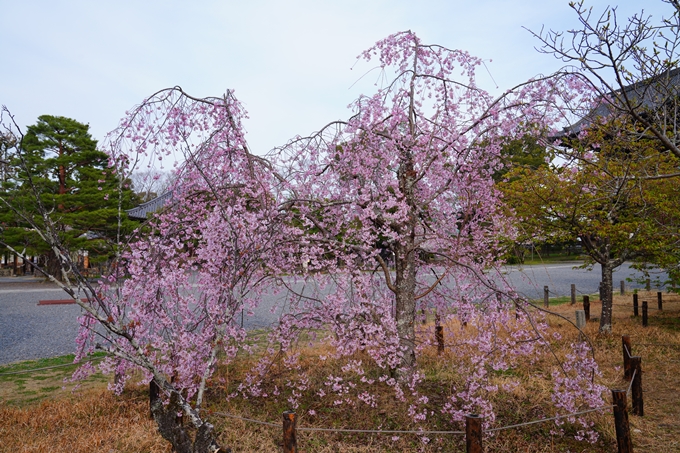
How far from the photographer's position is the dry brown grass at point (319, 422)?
4.55 meters

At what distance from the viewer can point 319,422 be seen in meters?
5.03

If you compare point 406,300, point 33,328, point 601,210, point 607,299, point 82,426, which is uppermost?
point 601,210

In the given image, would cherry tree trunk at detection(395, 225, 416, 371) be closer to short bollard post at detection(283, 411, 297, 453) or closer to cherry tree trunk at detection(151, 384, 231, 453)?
short bollard post at detection(283, 411, 297, 453)

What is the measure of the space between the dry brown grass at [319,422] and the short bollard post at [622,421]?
0.58m

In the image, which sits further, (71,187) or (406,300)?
(71,187)

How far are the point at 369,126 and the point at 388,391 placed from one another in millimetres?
3501

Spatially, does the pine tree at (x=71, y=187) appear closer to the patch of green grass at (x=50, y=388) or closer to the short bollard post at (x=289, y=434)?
the patch of green grass at (x=50, y=388)

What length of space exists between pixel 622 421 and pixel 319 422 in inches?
121

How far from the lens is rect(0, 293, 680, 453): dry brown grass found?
4.55 metres

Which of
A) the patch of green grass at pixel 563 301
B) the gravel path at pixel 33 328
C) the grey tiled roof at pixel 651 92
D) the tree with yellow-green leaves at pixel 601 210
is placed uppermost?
the grey tiled roof at pixel 651 92

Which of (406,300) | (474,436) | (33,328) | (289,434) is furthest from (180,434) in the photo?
(33,328)

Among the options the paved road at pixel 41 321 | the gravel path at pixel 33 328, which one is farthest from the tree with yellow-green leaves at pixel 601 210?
the gravel path at pixel 33 328

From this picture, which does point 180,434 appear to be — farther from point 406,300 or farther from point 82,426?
point 406,300

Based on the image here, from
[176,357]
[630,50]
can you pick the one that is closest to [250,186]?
[176,357]
